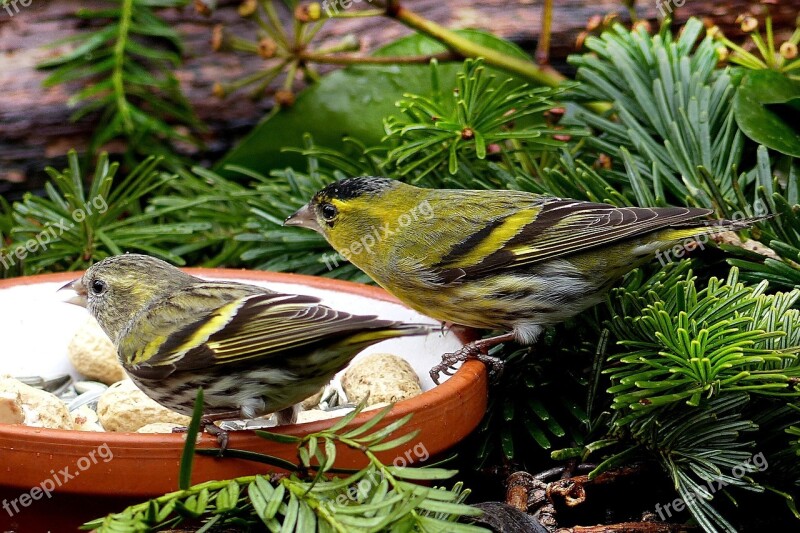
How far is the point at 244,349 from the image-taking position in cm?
138

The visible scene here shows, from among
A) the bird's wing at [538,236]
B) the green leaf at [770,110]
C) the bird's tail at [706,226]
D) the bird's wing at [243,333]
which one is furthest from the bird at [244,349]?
the green leaf at [770,110]

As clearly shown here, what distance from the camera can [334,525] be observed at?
1055 mm

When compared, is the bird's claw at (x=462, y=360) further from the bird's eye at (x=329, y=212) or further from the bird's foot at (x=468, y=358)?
the bird's eye at (x=329, y=212)

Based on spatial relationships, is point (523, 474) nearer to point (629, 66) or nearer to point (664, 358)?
point (664, 358)

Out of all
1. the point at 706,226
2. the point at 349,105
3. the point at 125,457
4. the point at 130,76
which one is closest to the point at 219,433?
the point at 125,457

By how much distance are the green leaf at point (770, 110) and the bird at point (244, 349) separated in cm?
83

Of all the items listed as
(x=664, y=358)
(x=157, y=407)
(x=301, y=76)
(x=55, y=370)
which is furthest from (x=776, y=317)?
(x=301, y=76)

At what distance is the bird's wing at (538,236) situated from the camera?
1705mm

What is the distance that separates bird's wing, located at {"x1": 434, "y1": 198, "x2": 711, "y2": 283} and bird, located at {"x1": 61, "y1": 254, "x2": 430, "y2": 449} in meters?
0.40

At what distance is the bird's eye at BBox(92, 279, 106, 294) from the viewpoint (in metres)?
1.67

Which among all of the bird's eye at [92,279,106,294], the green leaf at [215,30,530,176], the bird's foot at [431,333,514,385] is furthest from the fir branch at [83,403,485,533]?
the green leaf at [215,30,530,176]

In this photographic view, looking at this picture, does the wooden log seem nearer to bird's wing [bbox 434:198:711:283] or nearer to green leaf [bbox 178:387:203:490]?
bird's wing [bbox 434:198:711:283]

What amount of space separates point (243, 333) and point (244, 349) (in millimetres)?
33

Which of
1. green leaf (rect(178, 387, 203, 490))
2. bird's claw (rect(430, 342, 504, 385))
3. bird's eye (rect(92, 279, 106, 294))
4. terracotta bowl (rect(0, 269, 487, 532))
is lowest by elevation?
bird's claw (rect(430, 342, 504, 385))
